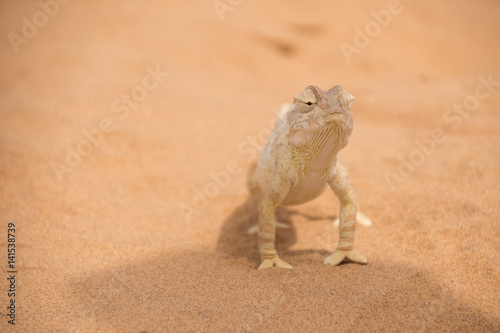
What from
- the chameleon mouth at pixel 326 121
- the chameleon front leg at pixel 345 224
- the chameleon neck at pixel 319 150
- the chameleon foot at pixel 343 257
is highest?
the chameleon mouth at pixel 326 121

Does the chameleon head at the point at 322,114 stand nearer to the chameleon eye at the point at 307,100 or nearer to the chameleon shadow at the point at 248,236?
the chameleon eye at the point at 307,100

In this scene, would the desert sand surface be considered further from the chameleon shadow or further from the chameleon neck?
the chameleon neck

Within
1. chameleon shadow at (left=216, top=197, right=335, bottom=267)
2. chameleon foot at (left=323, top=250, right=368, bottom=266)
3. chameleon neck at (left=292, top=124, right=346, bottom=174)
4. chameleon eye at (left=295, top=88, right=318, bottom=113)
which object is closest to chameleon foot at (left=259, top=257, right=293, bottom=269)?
chameleon shadow at (left=216, top=197, right=335, bottom=267)

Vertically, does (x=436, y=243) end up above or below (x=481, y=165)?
below

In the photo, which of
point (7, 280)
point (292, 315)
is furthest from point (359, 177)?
point (7, 280)

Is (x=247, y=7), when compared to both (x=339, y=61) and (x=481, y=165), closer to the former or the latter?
(x=339, y=61)

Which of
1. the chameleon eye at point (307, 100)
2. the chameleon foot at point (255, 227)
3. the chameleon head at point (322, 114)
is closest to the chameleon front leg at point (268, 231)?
the chameleon head at point (322, 114)

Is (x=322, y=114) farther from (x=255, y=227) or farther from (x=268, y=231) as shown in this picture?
(x=255, y=227)
